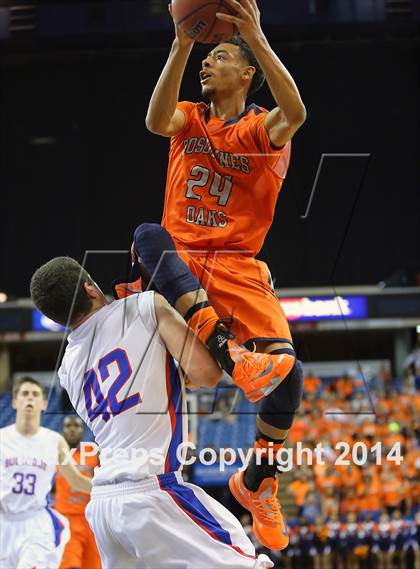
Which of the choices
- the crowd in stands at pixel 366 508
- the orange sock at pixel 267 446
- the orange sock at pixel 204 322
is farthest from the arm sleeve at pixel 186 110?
the crowd in stands at pixel 366 508

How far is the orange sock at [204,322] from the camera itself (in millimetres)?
3846

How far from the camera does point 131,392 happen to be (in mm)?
3447

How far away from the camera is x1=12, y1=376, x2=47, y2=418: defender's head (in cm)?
694

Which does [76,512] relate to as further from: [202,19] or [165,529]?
[202,19]

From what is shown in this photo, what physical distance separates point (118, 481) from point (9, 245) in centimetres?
310

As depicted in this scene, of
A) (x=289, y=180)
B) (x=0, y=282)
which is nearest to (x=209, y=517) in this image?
(x=289, y=180)

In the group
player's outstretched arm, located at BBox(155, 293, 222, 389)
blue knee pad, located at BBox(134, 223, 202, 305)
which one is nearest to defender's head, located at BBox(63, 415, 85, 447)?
blue knee pad, located at BBox(134, 223, 202, 305)

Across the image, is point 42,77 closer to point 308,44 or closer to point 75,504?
point 308,44

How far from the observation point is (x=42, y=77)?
6129 millimetres

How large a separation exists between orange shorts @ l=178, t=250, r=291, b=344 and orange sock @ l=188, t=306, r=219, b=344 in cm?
20

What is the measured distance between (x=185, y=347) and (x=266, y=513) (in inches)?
47.6

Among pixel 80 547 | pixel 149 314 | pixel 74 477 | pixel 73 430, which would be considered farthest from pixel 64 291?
pixel 80 547

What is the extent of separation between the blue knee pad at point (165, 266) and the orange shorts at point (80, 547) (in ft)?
16.5

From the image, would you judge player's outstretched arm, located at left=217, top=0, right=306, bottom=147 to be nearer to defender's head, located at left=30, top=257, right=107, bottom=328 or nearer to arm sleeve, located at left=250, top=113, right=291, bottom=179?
arm sleeve, located at left=250, top=113, right=291, bottom=179
